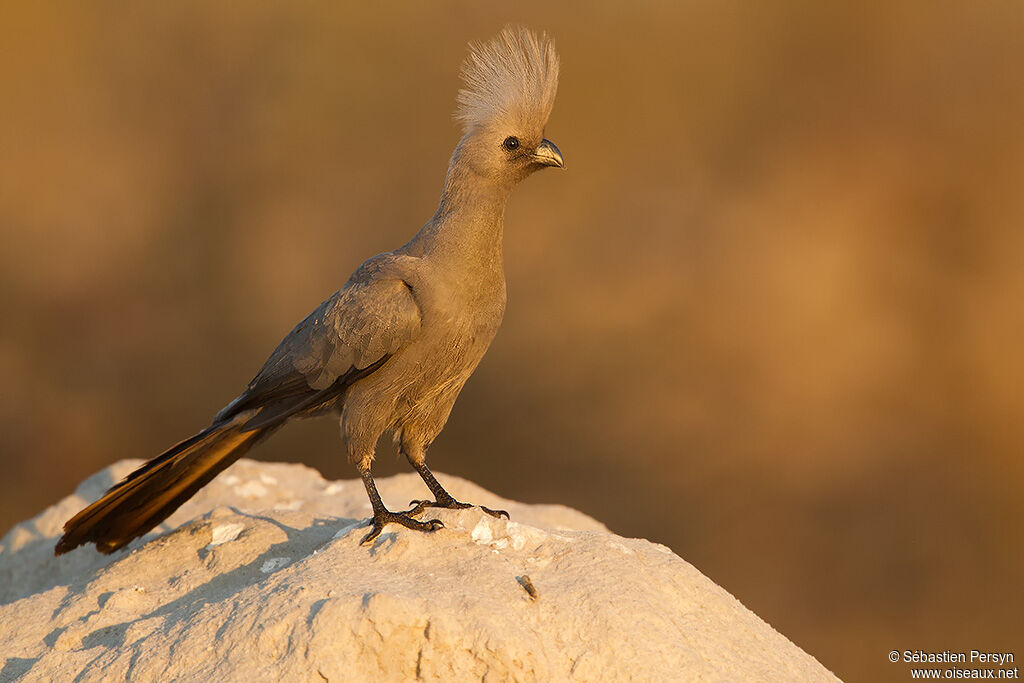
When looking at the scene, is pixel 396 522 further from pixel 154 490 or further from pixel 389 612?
pixel 154 490

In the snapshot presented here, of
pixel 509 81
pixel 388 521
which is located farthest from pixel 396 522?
pixel 509 81

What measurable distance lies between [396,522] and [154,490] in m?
1.24

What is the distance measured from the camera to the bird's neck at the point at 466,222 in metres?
4.25

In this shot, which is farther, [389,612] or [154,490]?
[154,490]

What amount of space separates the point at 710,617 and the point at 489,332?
1429 mm

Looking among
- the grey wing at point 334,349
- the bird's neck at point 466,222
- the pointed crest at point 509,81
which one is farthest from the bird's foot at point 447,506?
the pointed crest at point 509,81

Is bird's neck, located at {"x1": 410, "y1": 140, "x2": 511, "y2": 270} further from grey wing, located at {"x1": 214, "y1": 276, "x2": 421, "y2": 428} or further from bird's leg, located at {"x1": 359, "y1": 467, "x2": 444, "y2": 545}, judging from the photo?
bird's leg, located at {"x1": 359, "y1": 467, "x2": 444, "y2": 545}

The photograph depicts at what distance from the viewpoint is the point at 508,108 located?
14.3 feet

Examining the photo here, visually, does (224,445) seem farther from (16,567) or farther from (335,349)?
(16,567)

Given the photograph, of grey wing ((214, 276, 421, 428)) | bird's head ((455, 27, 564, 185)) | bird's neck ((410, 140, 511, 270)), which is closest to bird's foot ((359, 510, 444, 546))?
grey wing ((214, 276, 421, 428))

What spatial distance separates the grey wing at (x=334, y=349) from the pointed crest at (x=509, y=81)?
0.85 metres

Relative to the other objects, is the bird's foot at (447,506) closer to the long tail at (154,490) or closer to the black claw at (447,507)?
the black claw at (447,507)

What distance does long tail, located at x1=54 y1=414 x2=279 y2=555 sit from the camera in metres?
4.39

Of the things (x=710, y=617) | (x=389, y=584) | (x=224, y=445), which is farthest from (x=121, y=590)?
(x=710, y=617)
